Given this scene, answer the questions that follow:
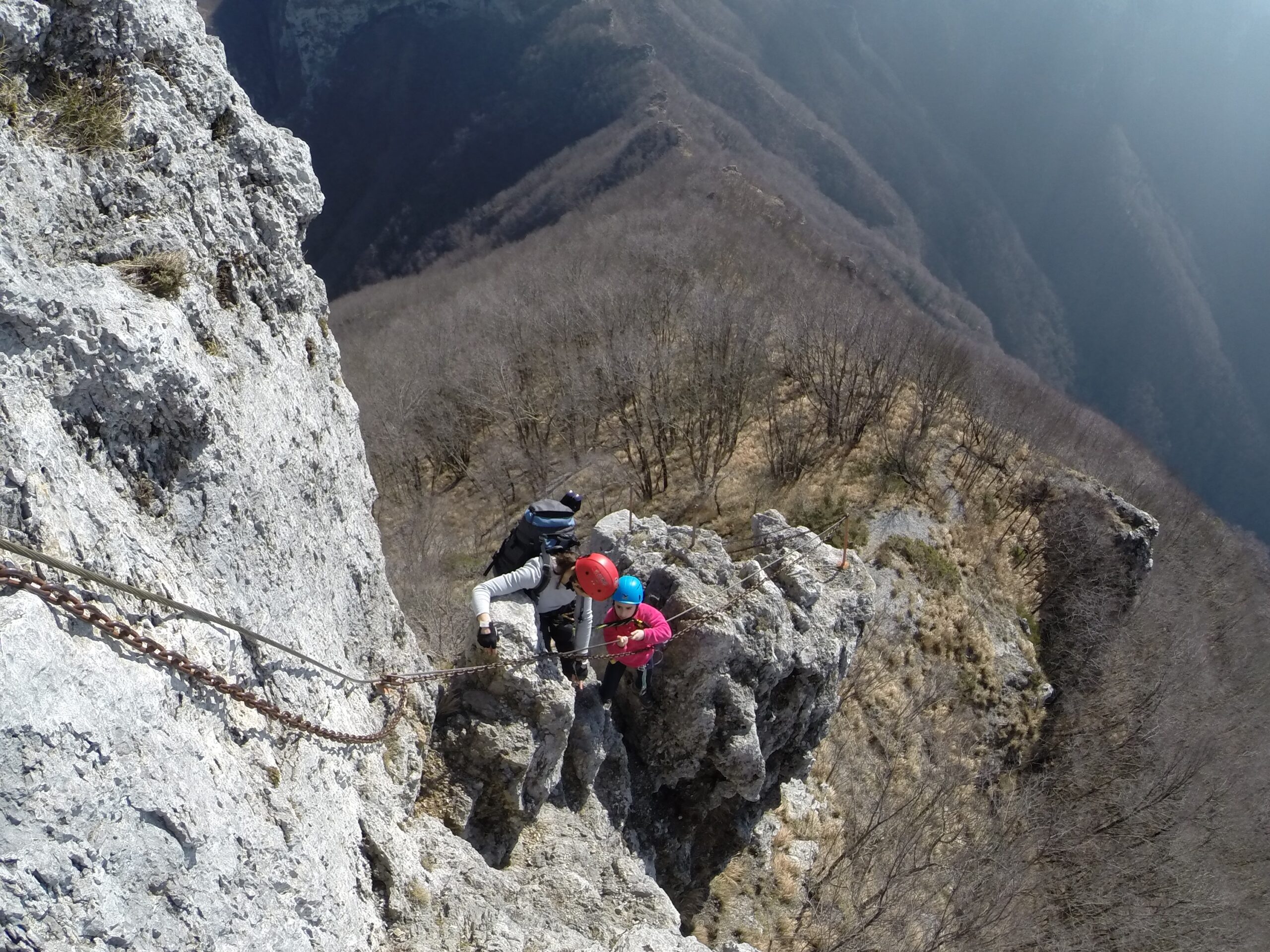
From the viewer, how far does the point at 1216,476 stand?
10325 centimetres

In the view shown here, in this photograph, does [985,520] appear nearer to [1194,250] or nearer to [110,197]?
[110,197]

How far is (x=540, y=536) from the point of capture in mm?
9664

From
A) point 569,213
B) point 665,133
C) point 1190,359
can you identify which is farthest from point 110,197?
point 1190,359

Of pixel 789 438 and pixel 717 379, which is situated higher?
pixel 717 379

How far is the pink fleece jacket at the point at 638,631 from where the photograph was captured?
10188 millimetres

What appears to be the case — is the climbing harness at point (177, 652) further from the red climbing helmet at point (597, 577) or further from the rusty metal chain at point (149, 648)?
the red climbing helmet at point (597, 577)

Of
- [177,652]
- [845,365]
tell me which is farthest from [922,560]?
[177,652]

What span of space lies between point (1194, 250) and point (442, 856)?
166m

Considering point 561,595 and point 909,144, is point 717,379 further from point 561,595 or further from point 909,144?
point 909,144

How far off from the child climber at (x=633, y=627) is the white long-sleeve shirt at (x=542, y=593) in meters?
0.34

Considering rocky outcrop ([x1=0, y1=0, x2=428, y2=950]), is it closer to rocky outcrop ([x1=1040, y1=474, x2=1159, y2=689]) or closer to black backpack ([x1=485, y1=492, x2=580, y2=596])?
black backpack ([x1=485, y1=492, x2=580, y2=596])

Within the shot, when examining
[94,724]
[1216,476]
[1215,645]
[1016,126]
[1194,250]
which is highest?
[1016,126]

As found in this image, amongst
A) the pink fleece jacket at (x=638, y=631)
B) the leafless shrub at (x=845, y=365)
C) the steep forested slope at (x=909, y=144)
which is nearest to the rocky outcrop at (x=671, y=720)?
the pink fleece jacket at (x=638, y=631)

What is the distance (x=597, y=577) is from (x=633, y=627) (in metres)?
1.40
